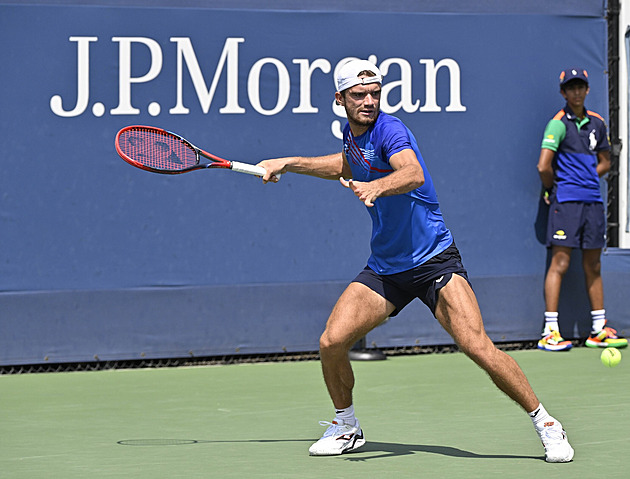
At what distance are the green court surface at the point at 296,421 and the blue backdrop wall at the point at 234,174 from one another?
1.25 ft

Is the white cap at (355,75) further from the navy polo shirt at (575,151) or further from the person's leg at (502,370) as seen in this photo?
the navy polo shirt at (575,151)

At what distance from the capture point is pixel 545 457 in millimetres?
4609

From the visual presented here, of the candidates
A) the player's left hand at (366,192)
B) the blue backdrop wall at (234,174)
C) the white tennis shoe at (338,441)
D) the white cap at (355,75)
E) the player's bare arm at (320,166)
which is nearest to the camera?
the player's left hand at (366,192)

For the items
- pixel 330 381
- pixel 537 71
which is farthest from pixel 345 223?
pixel 330 381

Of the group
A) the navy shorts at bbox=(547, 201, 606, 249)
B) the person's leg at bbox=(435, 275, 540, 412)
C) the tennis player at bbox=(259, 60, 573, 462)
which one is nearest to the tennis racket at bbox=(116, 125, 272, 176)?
the tennis player at bbox=(259, 60, 573, 462)

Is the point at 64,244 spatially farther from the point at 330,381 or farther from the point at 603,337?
the point at 603,337

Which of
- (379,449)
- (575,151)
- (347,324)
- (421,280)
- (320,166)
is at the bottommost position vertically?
(379,449)

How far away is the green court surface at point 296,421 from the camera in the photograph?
4535 mm

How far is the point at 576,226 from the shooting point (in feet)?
26.3

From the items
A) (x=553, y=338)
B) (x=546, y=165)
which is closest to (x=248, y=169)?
(x=546, y=165)

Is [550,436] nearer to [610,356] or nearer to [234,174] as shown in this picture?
[610,356]

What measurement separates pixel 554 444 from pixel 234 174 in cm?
374

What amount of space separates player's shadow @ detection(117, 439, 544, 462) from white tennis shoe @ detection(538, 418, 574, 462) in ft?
0.48

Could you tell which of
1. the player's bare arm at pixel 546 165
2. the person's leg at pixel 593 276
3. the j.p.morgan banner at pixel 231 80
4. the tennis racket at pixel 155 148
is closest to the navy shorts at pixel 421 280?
the tennis racket at pixel 155 148
